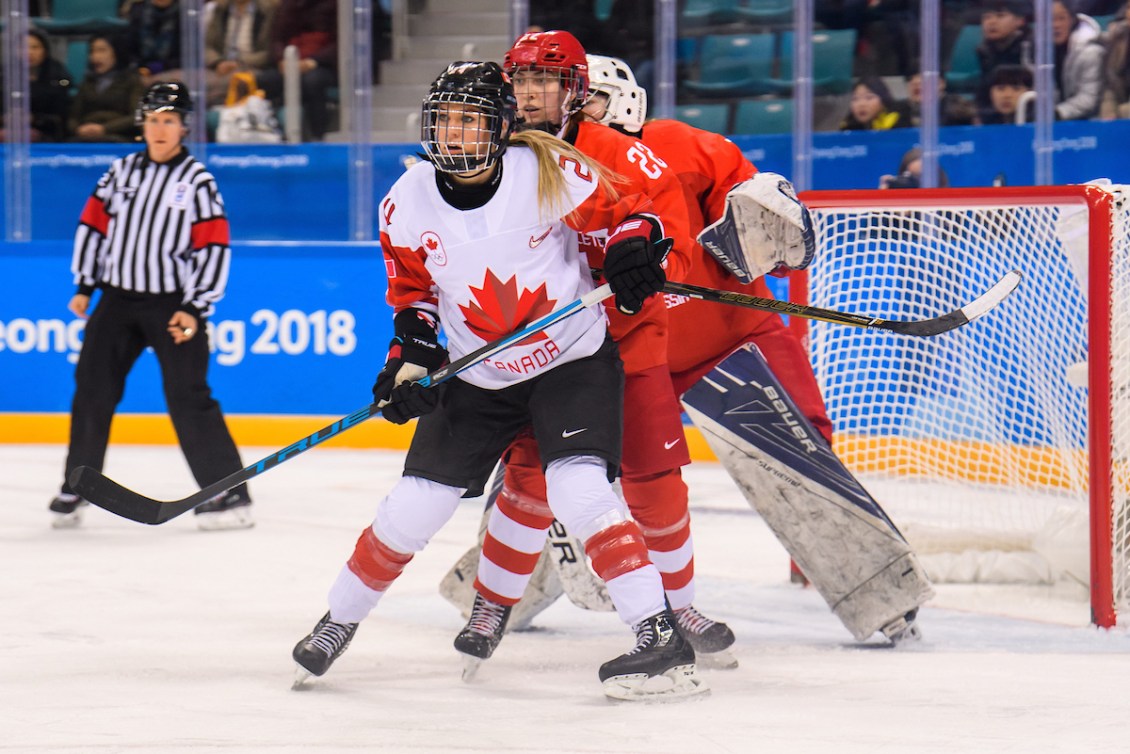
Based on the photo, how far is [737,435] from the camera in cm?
318

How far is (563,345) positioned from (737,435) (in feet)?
2.17

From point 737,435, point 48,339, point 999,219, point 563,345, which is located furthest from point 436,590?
point 48,339

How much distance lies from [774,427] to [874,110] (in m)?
3.25

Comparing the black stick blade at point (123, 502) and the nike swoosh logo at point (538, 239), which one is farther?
the black stick blade at point (123, 502)

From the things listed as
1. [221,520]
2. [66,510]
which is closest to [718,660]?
[221,520]

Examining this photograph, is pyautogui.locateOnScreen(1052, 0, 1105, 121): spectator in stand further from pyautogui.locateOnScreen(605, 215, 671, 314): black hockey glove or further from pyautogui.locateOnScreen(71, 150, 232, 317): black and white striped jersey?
pyautogui.locateOnScreen(605, 215, 671, 314): black hockey glove

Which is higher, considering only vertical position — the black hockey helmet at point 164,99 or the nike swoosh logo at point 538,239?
the black hockey helmet at point 164,99

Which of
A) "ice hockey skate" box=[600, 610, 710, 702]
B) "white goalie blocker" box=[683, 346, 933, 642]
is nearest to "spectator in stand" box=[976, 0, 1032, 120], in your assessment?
"white goalie blocker" box=[683, 346, 933, 642]

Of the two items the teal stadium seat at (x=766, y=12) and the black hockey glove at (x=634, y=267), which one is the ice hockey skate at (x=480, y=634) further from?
the teal stadium seat at (x=766, y=12)

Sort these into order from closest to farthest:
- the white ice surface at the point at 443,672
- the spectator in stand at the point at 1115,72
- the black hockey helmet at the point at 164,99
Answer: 1. the white ice surface at the point at 443,672
2. the black hockey helmet at the point at 164,99
3. the spectator in stand at the point at 1115,72

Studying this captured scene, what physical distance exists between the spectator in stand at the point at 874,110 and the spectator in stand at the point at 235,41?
245 centimetres

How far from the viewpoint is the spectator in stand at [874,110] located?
6.12 meters

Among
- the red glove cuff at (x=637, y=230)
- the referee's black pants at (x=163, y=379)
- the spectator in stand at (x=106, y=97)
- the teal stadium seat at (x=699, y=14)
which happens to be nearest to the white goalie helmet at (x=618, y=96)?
the red glove cuff at (x=637, y=230)

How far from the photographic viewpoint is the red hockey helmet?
2750 mm
